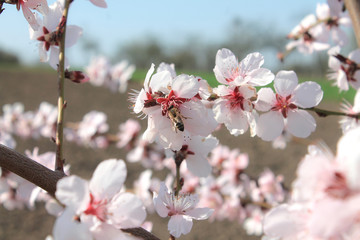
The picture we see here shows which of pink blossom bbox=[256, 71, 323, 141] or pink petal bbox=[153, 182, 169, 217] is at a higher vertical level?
pink blossom bbox=[256, 71, 323, 141]

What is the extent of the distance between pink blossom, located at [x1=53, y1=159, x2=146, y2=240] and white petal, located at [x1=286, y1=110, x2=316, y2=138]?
0.35 m

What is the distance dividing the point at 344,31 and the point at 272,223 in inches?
38.1

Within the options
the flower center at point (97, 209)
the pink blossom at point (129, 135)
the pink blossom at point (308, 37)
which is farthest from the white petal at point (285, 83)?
the pink blossom at point (129, 135)

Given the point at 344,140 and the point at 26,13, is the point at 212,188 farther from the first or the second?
the point at 344,140

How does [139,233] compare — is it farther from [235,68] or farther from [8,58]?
[8,58]

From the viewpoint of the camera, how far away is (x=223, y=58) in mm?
634

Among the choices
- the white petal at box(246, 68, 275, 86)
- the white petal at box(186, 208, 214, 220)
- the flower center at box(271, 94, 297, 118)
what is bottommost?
the white petal at box(186, 208, 214, 220)

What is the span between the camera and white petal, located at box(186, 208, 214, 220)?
0.60m

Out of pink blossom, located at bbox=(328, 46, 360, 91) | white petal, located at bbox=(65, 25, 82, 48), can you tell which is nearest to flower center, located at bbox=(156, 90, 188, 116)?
white petal, located at bbox=(65, 25, 82, 48)

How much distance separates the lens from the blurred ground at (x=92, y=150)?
3.61m

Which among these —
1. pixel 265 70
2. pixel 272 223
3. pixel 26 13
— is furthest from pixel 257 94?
pixel 26 13

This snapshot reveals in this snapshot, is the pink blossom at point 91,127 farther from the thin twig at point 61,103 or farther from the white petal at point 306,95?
the white petal at point 306,95

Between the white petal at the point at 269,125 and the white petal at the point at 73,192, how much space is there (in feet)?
1.06

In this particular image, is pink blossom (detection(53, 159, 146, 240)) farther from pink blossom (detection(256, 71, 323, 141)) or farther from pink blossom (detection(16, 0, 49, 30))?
pink blossom (detection(16, 0, 49, 30))
